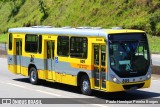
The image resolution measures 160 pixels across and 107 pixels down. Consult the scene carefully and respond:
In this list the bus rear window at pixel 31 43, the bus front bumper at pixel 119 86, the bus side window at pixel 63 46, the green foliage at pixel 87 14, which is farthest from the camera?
the green foliage at pixel 87 14

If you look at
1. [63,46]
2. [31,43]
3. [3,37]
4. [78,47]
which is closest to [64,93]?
[78,47]

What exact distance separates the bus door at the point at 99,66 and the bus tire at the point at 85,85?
50 centimetres

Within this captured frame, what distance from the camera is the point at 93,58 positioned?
16828 millimetres

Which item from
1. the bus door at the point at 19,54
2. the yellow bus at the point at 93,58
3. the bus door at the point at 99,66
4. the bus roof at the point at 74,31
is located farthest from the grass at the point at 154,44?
the bus door at the point at 99,66

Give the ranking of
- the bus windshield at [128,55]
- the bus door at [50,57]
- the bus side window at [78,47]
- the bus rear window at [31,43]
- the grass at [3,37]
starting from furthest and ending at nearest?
1. the grass at [3,37]
2. the bus rear window at [31,43]
3. the bus door at [50,57]
4. the bus side window at [78,47]
5. the bus windshield at [128,55]

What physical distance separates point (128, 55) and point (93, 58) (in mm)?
1466

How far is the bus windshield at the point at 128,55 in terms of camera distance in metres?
15.9

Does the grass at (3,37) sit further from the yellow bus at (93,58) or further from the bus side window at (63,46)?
the bus side window at (63,46)

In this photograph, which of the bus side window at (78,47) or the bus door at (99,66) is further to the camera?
the bus side window at (78,47)

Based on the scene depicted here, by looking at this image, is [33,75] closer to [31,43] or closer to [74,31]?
[31,43]

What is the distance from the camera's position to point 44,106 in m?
14.8

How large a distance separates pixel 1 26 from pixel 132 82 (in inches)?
2568

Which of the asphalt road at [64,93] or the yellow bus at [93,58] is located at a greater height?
the yellow bus at [93,58]

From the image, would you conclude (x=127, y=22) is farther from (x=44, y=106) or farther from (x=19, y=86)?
(x=44, y=106)
